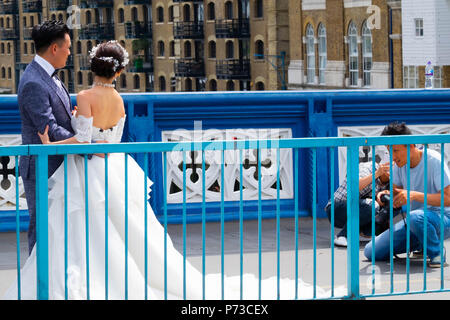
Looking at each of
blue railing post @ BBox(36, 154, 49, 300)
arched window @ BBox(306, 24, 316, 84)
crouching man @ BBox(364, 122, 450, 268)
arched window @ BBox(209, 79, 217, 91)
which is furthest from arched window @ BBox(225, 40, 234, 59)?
blue railing post @ BBox(36, 154, 49, 300)

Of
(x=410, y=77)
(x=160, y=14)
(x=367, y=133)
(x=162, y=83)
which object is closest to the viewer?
(x=367, y=133)

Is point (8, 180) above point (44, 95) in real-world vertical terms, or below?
below

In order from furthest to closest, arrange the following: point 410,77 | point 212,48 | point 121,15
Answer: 1. point 121,15
2. point 212,48
3. point 410,77

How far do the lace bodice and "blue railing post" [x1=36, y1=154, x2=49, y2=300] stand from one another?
0.58 meters

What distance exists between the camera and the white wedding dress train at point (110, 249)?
566cm

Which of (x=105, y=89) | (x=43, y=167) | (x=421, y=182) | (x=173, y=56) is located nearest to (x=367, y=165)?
(x=421, y=182)

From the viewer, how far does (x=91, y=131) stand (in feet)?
19.8

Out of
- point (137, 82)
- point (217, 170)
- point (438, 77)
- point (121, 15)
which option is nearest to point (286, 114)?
point (217, 170)

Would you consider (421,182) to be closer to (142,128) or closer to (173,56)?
(142,128)

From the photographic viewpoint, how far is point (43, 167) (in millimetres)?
5426

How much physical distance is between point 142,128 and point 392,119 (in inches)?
86.5

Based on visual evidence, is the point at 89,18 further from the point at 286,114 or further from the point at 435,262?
the point at 435,262

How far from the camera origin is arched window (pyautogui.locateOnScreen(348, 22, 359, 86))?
58.2 metres

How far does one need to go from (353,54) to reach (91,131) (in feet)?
175
